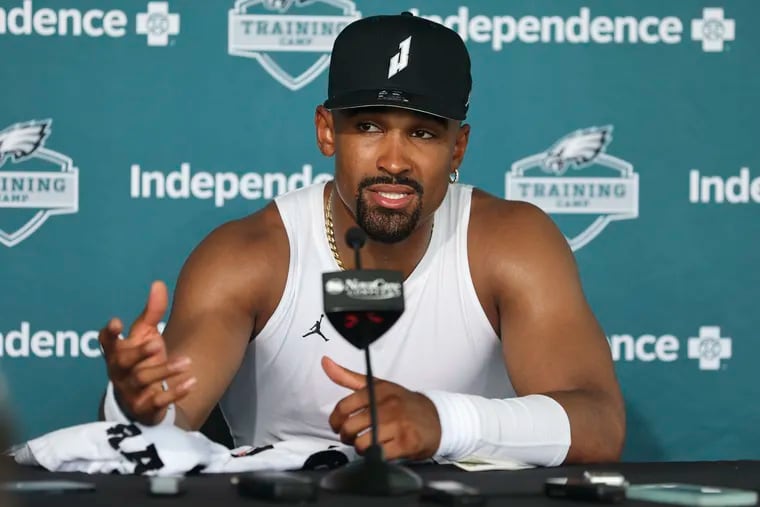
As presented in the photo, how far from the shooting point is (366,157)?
1.79 m

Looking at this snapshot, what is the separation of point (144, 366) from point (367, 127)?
1.98 ft

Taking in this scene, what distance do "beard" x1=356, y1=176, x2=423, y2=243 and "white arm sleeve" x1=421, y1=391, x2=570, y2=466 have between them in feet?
1.32

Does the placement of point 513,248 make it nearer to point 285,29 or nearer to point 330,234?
point 330,234

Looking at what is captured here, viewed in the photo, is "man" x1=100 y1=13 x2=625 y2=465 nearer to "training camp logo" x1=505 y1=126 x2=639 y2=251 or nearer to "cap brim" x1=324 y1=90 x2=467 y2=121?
"cap brim" x1=324 y1=90 x2=467 y2=121

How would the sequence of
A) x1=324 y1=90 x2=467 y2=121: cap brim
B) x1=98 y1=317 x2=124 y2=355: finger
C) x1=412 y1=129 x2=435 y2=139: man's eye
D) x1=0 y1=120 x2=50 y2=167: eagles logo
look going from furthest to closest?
x1=0 y1=120 x2=50 y2=167: eagles logo → x1=412 y1=129 x2=435 y2=139: man's eye → x1=324 y1=90 x2=467 y2=121: cap brim → x1=98 y1=317 x2=124 y2=355: finger

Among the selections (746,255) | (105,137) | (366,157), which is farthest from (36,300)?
(746,255)

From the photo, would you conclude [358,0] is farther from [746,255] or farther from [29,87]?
[746,255]


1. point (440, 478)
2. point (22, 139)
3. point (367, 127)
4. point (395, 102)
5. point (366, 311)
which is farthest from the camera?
point (22, 139)

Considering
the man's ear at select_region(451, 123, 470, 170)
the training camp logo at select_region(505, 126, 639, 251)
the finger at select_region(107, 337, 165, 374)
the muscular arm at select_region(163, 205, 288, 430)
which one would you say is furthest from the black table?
the training camp logo at select_region(505, 126, 639, 251)

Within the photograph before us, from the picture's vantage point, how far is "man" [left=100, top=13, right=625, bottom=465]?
4.99 ft

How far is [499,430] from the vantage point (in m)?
1.41

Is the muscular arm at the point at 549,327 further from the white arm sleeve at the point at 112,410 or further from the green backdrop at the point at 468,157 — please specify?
the white arm sleeve at the point at 112,410

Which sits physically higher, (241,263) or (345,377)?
(241,263)

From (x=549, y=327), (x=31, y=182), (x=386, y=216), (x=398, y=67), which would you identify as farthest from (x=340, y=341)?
(x=31, y=182)
